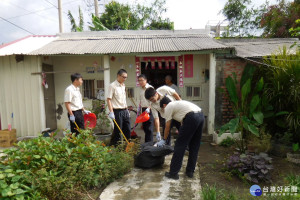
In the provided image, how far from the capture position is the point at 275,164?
12.9ft

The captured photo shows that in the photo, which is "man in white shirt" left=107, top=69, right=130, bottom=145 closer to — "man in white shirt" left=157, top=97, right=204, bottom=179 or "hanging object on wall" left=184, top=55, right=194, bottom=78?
"man in white shirt" left=157, top=97, right=204, bottom=179

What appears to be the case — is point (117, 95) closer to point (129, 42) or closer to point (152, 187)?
point (152, 187)

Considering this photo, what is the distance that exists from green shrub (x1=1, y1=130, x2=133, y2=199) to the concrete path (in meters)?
0.22

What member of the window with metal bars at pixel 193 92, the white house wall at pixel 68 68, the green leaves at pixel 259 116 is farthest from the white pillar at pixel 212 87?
the white house wall at pixel 68 68

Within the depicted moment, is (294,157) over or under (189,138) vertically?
under

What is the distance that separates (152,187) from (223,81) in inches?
147

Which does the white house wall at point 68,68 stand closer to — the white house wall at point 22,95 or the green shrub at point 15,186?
the white house wall at point 22,95

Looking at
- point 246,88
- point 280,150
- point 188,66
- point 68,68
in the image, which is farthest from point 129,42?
point 280,150

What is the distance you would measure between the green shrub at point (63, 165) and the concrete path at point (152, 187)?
22cm

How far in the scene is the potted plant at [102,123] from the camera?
17.8 feet

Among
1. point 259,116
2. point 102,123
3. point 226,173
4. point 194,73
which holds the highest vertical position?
point 194,73

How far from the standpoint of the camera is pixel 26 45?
19.9 feet

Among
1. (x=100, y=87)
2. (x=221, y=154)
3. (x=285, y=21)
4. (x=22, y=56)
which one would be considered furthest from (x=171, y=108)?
(x=285, y=21)

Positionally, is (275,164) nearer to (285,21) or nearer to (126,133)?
(126,133)
